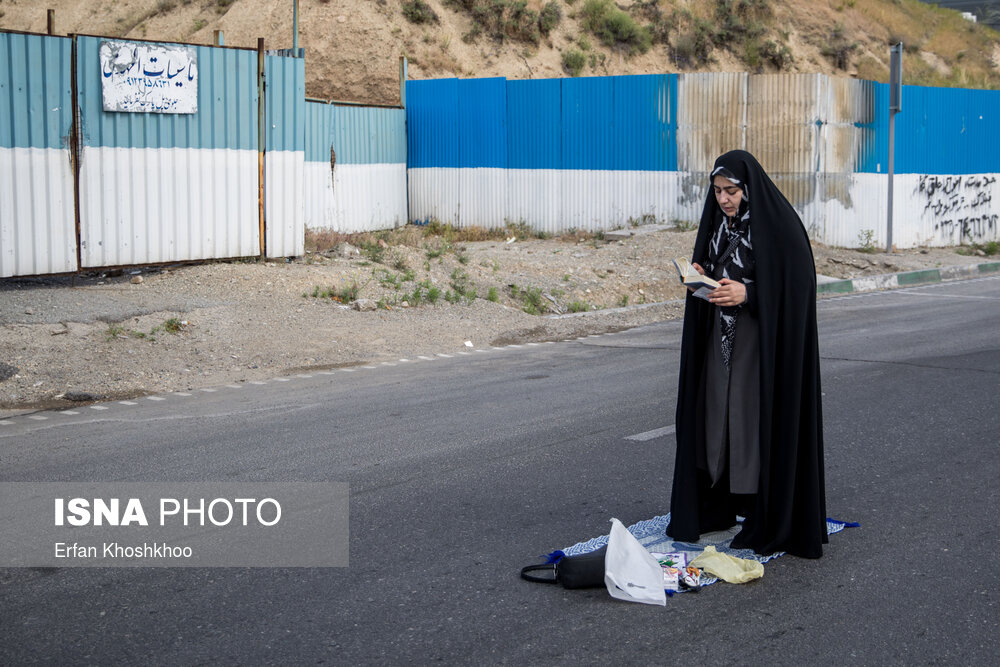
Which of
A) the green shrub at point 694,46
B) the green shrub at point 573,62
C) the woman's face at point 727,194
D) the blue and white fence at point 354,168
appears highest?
the green shrub at point 694,46

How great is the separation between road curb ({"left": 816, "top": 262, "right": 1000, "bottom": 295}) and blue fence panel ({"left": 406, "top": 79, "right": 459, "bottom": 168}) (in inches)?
342

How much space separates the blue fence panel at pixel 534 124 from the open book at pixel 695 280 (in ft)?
55.5

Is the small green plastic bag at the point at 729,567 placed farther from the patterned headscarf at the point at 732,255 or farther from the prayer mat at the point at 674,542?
the patterned headscarf at the point at 732,255

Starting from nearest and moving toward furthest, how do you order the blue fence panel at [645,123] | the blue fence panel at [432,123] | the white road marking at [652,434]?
1. the white road marking at [652,434]
2. the blue fence panel at [645,123]
3. the blue fence panel at [432,123]

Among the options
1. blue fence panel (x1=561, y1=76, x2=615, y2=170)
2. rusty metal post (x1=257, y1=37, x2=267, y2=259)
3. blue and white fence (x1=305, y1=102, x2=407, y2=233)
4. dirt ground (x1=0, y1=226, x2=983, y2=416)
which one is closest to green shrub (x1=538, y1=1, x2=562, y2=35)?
blue and white fence (x1=305, y1=102, x2=407, y2=233)

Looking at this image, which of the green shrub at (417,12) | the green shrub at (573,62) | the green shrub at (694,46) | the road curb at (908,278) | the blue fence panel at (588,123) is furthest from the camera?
the green shrub at (694,46)

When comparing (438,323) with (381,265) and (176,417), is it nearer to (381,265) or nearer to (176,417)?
Answer: (381,265)

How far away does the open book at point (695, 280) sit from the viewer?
455 centimetres

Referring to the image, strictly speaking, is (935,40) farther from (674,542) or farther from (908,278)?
(674,542)

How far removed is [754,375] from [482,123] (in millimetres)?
18041

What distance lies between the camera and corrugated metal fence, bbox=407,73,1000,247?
774 inches

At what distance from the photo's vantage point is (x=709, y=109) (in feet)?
64.9

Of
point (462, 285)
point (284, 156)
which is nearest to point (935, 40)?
point (462, 285)

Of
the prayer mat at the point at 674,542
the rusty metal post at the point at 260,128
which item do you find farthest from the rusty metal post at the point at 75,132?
the prayer mat at the point at 674,542
